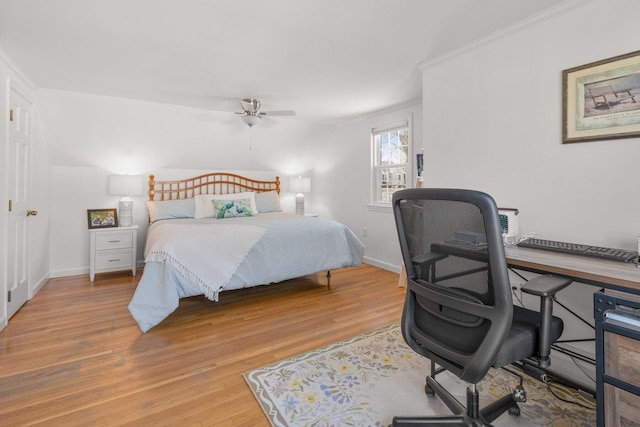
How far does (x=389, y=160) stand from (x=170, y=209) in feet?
10.3

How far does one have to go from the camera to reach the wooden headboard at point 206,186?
15.0 ft

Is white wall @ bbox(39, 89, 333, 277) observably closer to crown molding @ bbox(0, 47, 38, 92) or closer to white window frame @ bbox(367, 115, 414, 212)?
crown molding @ bbox(0, 47, 38, 92)

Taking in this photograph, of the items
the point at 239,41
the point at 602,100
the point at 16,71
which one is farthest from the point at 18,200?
the point at 602,100

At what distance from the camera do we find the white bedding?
2412 millimetres

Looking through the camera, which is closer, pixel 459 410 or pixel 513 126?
pixel 459 410

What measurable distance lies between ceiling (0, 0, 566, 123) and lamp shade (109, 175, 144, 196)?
1078 millimetres

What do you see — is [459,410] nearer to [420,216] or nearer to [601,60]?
[420,216]

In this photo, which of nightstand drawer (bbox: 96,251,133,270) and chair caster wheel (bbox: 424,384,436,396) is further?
nightstand drawer (bbox: 96,251,133,270)

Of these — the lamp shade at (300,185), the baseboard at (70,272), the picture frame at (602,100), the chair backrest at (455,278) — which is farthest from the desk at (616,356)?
the baseboard at (70,272)

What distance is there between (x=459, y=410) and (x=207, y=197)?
4024 millimetres

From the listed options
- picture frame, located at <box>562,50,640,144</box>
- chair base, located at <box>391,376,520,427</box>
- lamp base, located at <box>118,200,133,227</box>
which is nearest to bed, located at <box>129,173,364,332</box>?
lamp base, located at <box>118,200,133,227</box>

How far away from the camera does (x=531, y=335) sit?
1.21 meters

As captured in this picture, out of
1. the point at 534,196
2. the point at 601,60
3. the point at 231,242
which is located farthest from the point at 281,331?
the point at 601,60

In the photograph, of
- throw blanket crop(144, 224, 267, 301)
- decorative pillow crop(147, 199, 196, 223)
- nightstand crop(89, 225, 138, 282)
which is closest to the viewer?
throw blanket crop(144, 224, 267, 301)
